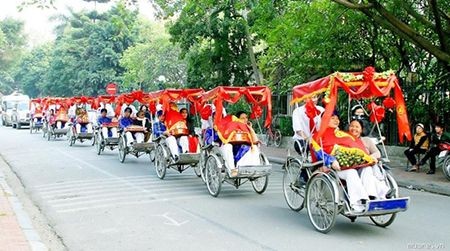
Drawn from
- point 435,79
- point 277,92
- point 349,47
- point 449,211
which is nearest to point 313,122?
point 449,211

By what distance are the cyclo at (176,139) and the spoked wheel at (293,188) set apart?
12.1ft

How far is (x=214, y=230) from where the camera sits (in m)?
8.27

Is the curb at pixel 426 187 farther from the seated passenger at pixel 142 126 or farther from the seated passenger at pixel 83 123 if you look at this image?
the seated passenger at pixel 83 123

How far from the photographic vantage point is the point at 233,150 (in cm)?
1109

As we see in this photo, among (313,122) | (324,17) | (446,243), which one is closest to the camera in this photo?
(446,243)

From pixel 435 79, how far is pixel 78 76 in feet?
134

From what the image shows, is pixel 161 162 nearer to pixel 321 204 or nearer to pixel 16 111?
pixel 321 204

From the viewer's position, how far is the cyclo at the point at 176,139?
13.3m

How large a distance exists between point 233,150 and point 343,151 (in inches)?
136

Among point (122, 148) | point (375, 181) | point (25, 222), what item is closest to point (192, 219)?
point (25, 222)

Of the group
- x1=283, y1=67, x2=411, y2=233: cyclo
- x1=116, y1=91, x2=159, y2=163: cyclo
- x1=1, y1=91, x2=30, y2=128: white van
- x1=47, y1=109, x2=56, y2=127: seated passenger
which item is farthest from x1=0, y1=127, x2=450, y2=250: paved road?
x1=1, y1=91, x2=30, y2=128: white van

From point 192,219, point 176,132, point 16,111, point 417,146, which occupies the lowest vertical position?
point 192,219

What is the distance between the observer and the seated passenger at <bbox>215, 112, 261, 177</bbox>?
10.9 m

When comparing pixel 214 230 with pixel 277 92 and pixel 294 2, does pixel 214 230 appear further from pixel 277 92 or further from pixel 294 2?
pixel 277 92
